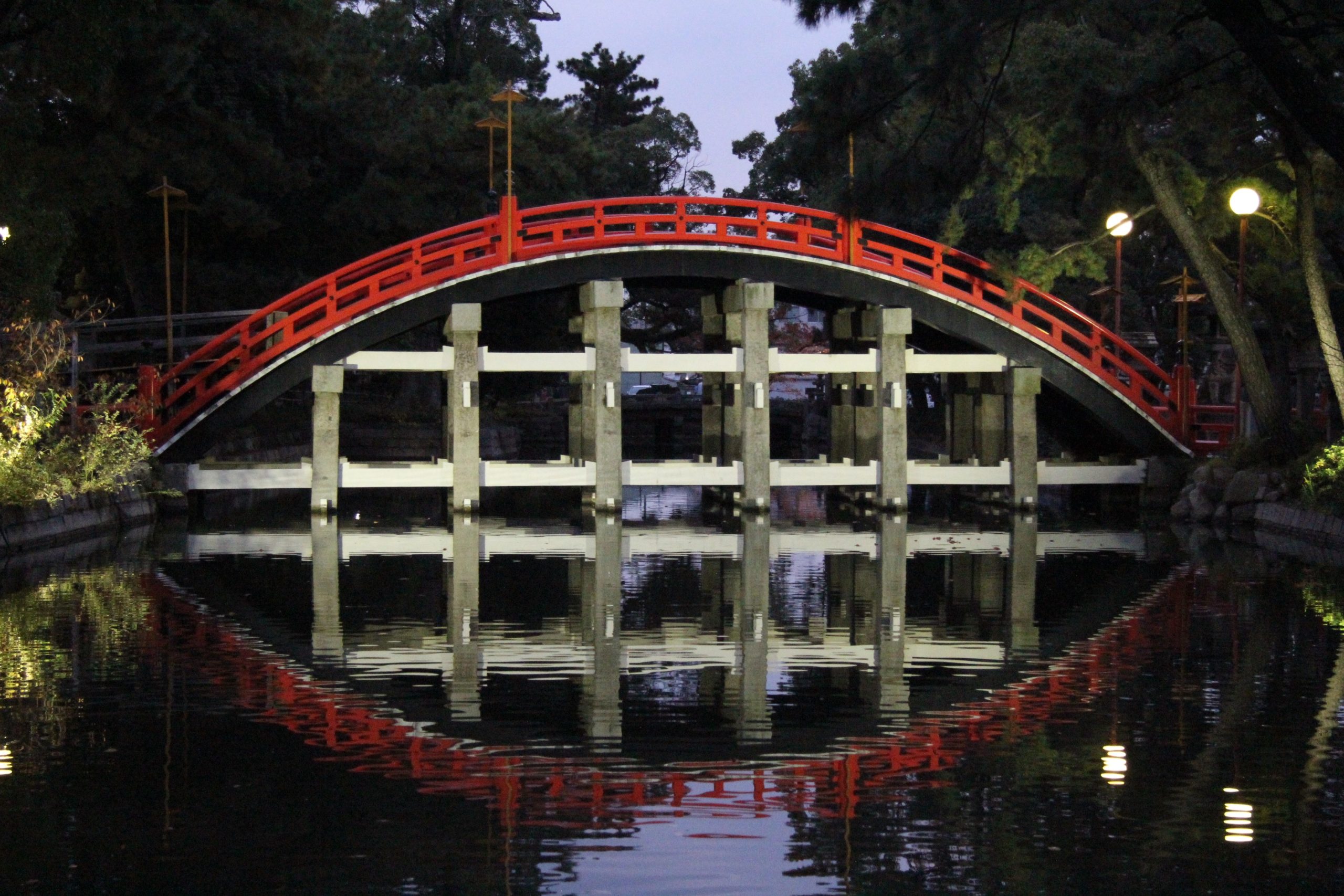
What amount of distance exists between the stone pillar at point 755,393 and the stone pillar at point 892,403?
1874mm

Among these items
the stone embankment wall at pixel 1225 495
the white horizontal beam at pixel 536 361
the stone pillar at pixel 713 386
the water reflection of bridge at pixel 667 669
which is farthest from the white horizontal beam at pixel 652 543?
the stone pillar at pixel 713 386

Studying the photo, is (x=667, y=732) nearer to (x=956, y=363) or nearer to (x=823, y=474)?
(x=823, y=474)

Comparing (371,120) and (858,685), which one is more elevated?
(371,120)

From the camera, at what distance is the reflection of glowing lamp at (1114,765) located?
30.2 feet

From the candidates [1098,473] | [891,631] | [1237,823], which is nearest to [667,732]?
[1237,823]

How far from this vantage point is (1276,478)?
25.9 m

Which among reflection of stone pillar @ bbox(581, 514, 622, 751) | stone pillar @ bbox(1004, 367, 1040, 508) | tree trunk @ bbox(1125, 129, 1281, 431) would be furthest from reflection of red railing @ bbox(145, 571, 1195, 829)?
stone pillar @ bbox(1004, 367, 1040, 508)

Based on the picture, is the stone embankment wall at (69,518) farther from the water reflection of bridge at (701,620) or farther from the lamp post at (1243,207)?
the lamp post at (1243,207)

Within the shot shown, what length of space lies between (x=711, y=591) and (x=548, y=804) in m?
9.29

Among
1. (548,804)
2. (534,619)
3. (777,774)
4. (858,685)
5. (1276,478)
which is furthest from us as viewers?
(1276,478)

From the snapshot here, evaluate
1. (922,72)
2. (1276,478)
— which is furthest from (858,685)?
(1276,478)

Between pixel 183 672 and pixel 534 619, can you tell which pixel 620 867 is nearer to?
pixel 183 672

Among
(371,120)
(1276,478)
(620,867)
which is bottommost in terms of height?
(620,867)

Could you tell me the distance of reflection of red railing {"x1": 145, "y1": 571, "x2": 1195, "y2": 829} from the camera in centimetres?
866
